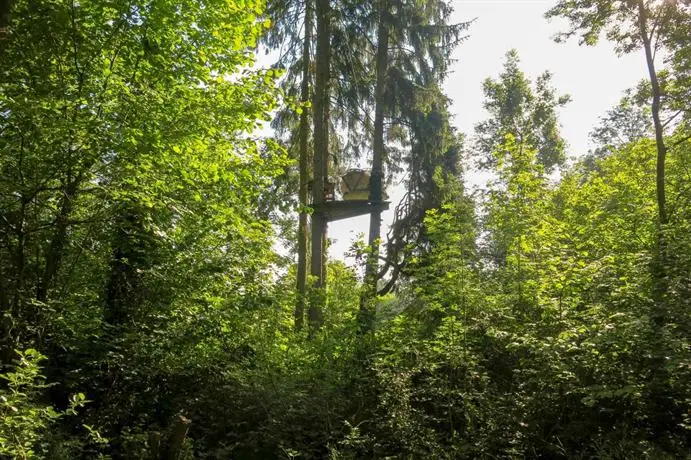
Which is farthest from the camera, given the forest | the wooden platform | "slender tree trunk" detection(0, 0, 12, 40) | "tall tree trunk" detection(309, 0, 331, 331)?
"tall tree trunk" detection(309, 0, 331, 331)

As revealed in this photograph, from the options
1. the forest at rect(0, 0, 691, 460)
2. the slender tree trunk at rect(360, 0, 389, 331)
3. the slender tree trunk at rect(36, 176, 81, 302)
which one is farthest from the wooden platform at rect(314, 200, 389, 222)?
the slender tree trunk at rect(36, 176, 81, 302)

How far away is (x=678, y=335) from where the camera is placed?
4.89 meters

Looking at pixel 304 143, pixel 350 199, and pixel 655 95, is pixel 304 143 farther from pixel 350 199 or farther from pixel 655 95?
pixel 655 95

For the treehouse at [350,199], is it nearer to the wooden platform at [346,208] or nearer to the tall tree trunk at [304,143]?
the wooden platform at [346,208]

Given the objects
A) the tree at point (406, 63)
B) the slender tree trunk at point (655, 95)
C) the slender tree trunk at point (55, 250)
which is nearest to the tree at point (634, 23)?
the slender tree trunk at point (655, 95)

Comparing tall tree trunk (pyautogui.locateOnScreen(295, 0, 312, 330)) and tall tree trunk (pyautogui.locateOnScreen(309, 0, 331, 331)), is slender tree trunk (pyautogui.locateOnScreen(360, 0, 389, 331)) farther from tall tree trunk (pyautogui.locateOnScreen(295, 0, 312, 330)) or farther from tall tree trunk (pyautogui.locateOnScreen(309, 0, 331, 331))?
tall tree trunk (pyautogui.locateOnScreen(295, 0, 312, 330))

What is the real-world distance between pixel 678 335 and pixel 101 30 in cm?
668

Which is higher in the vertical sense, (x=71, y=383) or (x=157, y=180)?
(x=157, y=180)

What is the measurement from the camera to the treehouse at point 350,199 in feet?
39.9

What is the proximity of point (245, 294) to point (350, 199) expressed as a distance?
20.2 feet

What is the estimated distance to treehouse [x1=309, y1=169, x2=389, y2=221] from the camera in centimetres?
1217

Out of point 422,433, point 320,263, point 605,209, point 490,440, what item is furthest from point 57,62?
point 605,209

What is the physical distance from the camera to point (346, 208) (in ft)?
41.4

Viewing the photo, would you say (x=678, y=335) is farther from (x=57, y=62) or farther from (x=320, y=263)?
(x=320, y=263)
